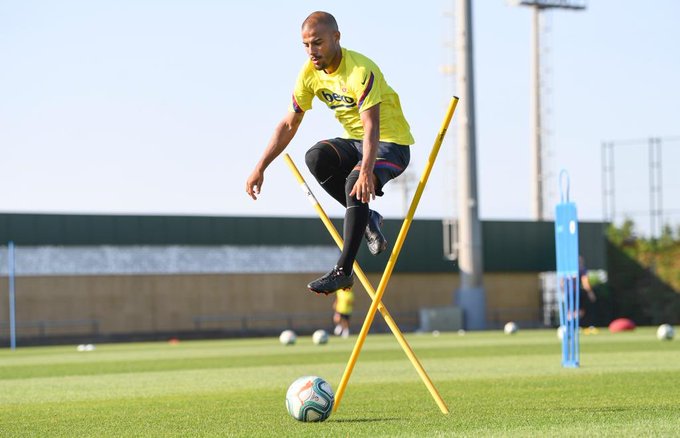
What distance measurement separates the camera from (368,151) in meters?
7.12

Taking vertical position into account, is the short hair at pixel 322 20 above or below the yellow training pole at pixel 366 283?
above

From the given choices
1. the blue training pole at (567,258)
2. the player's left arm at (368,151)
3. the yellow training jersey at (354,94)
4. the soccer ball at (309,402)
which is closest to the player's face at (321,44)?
the yellow training jersey at (354,94)

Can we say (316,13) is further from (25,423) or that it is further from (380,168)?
(25,423)

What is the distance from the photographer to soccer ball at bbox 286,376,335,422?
24.3ft

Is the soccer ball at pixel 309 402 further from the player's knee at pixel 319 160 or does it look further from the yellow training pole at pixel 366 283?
the player's knee at pixel 319 160

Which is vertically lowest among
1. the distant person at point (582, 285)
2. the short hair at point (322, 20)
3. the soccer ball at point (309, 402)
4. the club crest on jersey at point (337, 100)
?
the distant person at point (582, 285)

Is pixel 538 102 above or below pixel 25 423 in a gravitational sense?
above

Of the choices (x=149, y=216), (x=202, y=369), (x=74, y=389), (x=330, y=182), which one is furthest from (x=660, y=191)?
(x=330, y=182)

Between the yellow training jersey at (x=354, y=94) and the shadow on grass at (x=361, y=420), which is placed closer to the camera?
the yellow training jersey at (x=354, y=94)

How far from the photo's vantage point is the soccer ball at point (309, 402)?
7.41m

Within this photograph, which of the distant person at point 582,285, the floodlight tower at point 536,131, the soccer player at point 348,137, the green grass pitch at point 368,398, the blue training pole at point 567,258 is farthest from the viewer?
the floodlight tower at point 536,131

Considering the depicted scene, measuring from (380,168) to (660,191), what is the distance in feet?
121

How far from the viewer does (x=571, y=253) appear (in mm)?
13219

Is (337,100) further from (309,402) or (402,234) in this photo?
(309,402)
